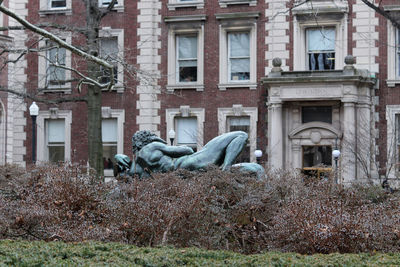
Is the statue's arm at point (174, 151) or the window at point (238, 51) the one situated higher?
the window at point (238, 51)

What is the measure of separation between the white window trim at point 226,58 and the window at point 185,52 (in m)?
0.90

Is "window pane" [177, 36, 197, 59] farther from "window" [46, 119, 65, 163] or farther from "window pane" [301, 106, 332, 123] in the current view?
"window" [46, 119, 65, 163]

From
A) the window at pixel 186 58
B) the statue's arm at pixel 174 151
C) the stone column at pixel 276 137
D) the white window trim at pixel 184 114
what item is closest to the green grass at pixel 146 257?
the statue's arm at pixel 174 151

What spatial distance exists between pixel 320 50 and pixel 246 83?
353 cm

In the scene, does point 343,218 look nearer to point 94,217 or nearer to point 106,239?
point 106,239

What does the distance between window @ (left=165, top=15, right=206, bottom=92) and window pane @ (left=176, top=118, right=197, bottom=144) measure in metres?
1.50

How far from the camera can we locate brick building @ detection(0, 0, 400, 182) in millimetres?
31844

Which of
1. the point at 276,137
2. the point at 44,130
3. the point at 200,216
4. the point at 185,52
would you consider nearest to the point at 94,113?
the point at 276,137

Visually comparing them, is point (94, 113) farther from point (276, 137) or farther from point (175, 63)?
point (276, 137)

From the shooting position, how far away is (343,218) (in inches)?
416

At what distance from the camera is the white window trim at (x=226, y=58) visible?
111 ft

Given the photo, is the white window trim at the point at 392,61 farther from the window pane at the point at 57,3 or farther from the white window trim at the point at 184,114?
the window pane at the point at 57,3

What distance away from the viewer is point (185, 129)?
35.2 m

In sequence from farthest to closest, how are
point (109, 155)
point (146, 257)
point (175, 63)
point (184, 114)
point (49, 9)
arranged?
1. point (49, 9)
2. point (109, 155)
3. point (175, 63)
4. point (184, 114)
5. point (146, 257)
